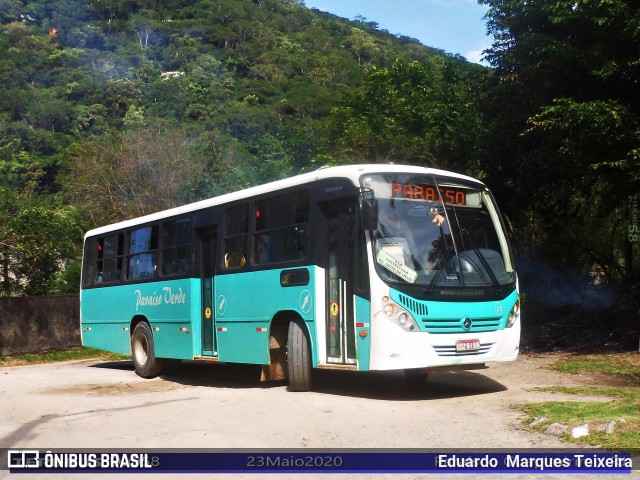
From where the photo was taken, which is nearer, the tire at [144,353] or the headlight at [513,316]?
the headlight at [513,316]

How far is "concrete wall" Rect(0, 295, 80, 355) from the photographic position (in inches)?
888

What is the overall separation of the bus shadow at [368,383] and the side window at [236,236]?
198 centimetres

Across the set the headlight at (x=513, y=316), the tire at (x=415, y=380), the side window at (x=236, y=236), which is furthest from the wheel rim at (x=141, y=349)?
the headlight at (x=513, y=316)

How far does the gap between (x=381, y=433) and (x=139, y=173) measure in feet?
108

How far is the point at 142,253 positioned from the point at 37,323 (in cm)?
846

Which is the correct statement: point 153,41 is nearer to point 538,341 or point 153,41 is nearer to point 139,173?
point 139,173

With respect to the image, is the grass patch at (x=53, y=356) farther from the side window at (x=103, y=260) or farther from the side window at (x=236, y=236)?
the side window at (x=236, y=236)

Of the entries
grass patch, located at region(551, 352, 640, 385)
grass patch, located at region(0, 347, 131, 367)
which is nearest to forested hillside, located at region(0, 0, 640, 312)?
grass patch, located at region(551, 352, 640, 385)

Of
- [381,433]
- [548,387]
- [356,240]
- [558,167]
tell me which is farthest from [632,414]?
[558,167]

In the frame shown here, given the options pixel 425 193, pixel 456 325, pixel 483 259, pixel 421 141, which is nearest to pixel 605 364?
pixel 483 259

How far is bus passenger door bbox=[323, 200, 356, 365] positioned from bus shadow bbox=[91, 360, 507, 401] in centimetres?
80

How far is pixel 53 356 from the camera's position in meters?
22.9

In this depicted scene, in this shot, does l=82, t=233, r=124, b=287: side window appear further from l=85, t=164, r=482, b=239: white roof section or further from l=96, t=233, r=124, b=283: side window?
l=85, t=164, r=482, b=239: white roof section

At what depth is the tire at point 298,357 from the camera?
11.8 m
